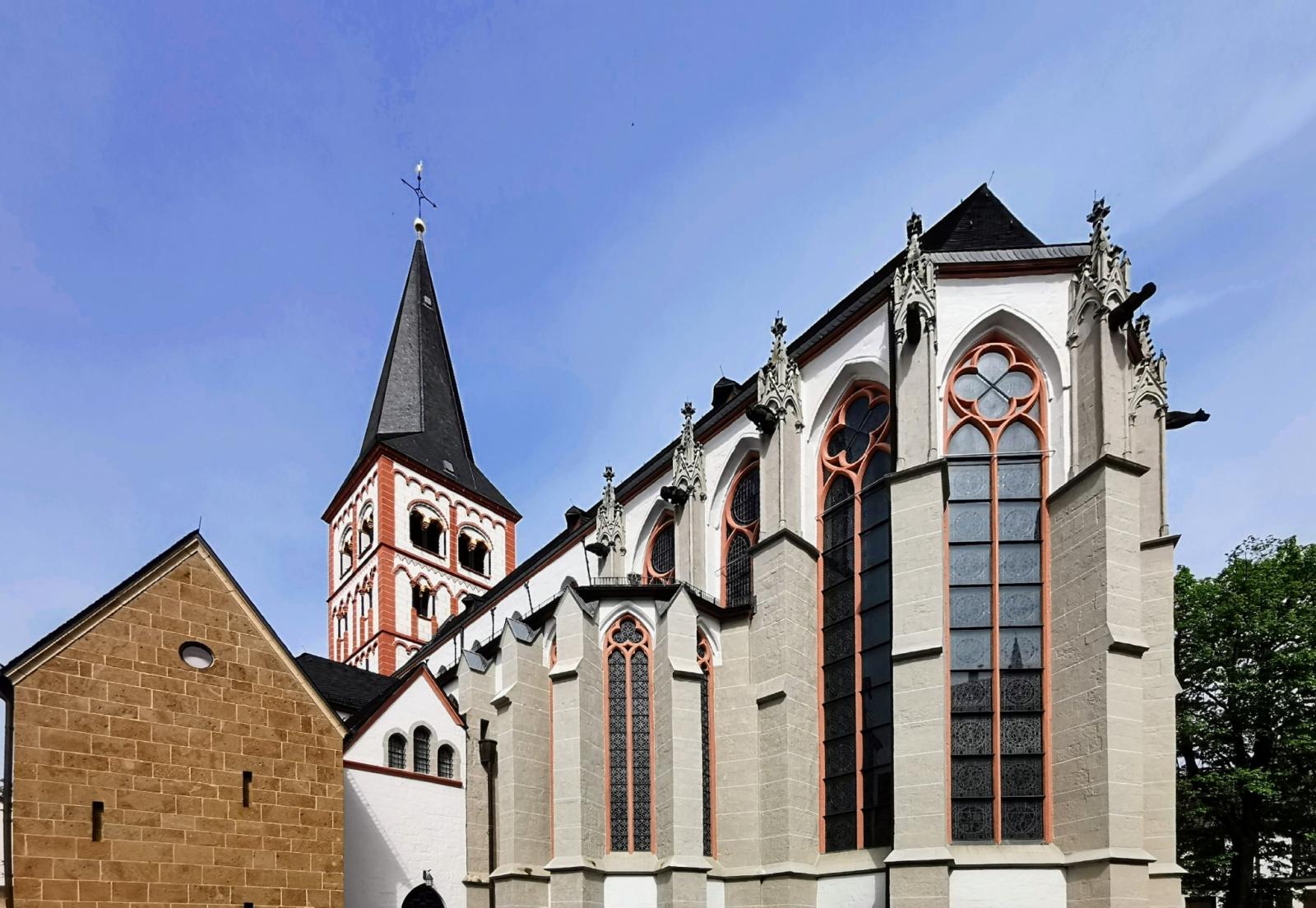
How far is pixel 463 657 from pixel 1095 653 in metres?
14.0

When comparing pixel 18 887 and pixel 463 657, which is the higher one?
pixel 463 657

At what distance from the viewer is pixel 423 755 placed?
22125 mm

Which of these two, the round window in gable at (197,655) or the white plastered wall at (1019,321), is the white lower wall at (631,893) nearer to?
the round window in gable at (197,655)

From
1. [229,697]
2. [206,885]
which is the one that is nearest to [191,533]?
[229,697]

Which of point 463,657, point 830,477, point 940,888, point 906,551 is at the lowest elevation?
point 940,888

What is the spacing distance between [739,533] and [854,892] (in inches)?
321

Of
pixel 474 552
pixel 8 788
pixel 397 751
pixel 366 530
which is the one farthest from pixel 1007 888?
pixel 474 552

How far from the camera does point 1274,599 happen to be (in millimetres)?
25719

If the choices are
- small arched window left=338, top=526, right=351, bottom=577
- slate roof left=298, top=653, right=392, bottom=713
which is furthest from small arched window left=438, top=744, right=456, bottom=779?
small arched window left=338, top=526, right=351, bottom=577

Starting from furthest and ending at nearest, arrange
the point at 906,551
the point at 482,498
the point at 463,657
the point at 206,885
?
1. the point at 482,498
2. the point at 463,657
3. the point at 906,551
4. the point at 206,885

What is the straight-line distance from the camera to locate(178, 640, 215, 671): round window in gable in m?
15.8

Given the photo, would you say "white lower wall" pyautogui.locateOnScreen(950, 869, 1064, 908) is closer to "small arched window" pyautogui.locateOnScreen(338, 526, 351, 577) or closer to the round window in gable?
the round window in gable

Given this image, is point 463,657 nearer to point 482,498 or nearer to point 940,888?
point 940,888

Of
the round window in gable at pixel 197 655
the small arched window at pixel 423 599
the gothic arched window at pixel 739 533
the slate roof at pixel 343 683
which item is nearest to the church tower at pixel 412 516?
the small arched window at pixel 423 599
